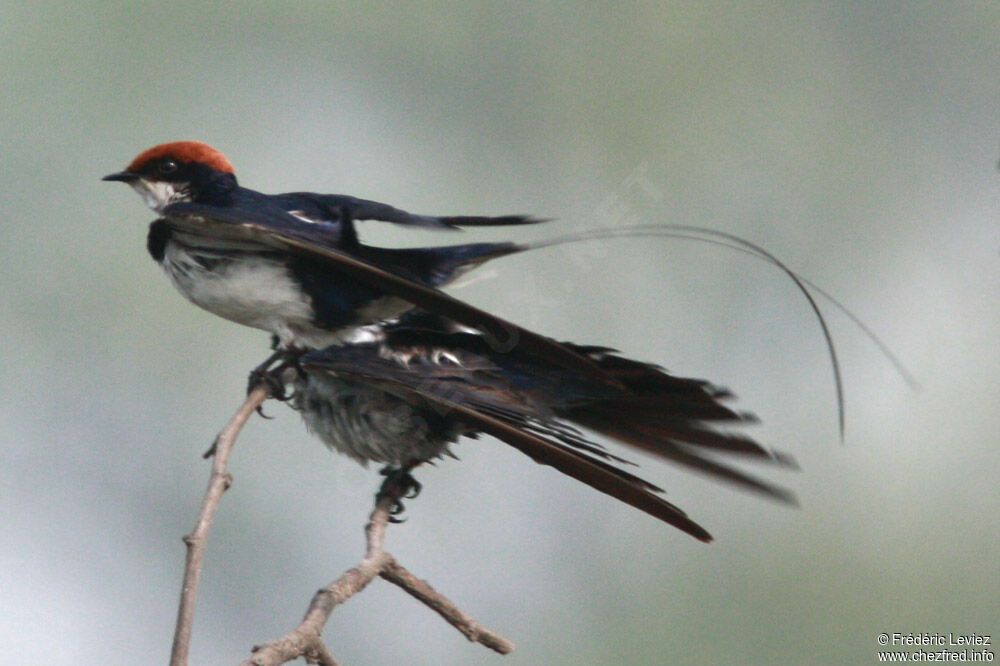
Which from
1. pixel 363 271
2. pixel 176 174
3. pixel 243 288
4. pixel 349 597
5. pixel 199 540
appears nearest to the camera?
pixel 199 540

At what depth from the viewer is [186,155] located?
5.90 feet

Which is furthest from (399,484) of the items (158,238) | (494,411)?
(158,238)

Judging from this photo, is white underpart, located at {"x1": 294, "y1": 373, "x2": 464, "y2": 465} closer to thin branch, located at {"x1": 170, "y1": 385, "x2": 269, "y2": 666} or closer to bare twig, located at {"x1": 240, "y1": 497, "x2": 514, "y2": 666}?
bare twig, located at {"x1": 240, "y1": 497, "x2": 514, "y2": 666}

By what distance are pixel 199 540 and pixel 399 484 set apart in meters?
0.68

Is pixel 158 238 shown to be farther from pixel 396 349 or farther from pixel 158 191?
pixel 396 349

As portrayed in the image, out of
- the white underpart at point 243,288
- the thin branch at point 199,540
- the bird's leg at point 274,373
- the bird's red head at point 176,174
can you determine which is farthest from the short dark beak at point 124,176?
the thin branch at point 199,540

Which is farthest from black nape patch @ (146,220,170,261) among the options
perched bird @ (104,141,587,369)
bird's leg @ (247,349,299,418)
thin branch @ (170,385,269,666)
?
thin branch @ (170,385,269,666)

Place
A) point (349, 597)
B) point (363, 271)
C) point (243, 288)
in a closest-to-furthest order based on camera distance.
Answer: point (349, 597) < point (363, 271) < point (243, 288)

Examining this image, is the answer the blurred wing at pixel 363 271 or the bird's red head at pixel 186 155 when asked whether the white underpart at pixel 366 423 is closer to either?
the blurred wing at pixel 363 271

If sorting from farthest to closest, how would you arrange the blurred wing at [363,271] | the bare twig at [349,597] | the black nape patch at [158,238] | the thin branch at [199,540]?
the black nape patch at [158,238]
the blurred wing at [363,271]
the bare twig at [349,597]
the thin branch at [199,540]

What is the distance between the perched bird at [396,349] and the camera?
1473 mm

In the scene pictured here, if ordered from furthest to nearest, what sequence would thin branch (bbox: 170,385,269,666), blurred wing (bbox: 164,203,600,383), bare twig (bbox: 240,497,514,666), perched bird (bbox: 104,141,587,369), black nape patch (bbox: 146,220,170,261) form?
black nape patch (bbox: 146,220,170,261) → perched bird (bbox: 104,141,587,369) → blurred wing (bbox: 164,203,600,383) → bare twig (bbox: 240,497,514,666) → thin branch (bbox: 170,385,269,666)

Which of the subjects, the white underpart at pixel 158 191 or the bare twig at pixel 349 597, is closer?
the bare twig at pixel 349 597

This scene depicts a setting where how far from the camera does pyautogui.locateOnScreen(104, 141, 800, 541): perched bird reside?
1473mm
